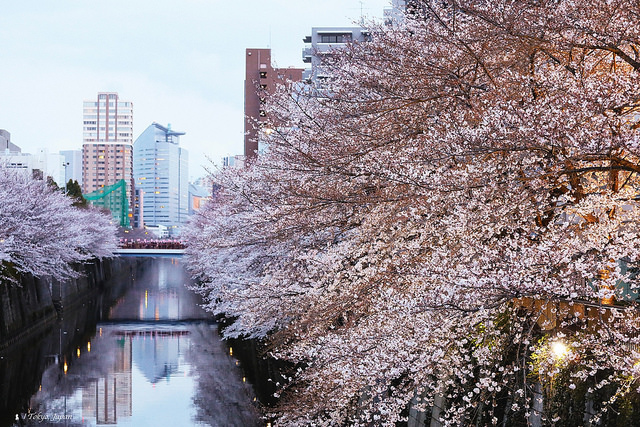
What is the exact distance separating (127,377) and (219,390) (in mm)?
5043

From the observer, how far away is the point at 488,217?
8.21 m

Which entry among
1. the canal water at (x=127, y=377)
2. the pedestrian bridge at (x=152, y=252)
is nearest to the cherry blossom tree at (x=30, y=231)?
the canal water at (x=127, y=377)

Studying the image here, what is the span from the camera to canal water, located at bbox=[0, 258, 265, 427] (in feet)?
75.0

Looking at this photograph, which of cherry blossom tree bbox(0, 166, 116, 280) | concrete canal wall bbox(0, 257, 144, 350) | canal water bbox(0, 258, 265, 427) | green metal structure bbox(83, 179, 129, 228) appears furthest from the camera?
green metal structure bbox(83, 179, 129, 228)

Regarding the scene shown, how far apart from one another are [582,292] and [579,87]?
226 cm

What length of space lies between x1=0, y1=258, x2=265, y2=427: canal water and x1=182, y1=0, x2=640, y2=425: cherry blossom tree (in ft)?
34.2

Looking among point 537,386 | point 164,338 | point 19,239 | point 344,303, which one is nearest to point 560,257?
point 537,386

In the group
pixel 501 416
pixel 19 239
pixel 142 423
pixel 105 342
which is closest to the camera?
pixel 501 416

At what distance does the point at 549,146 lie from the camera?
747cm

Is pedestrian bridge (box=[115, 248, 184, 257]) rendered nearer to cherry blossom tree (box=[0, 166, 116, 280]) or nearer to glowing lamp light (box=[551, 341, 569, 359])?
cherry blossom tree (box=[0, 166, 116, 280])

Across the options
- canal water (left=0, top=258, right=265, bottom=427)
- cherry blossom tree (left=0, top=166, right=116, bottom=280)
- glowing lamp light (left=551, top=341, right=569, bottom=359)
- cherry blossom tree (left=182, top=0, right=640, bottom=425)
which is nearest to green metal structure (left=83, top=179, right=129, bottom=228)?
cherry blossom tree (left=0, top=166, right=116, bottom=280)

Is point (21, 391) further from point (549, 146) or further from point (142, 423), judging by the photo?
point (549, 146)

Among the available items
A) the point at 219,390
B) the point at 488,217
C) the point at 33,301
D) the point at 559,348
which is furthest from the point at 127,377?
the point at 488,217

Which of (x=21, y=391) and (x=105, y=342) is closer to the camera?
(x=21, y=391)
